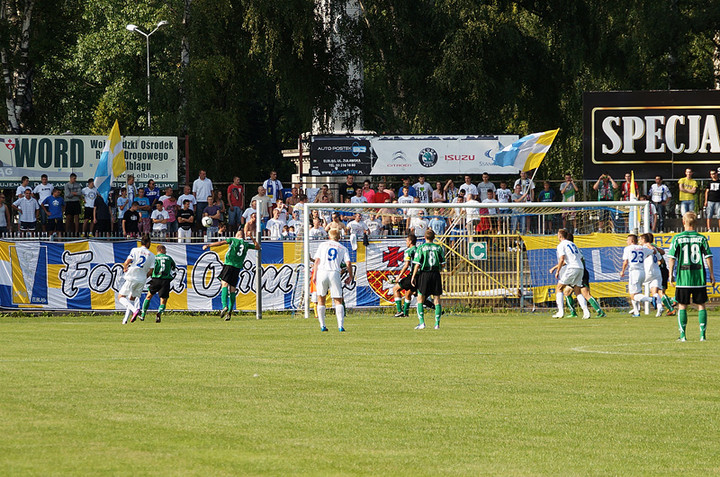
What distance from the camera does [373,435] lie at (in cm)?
884

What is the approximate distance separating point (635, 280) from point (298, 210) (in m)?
9.09

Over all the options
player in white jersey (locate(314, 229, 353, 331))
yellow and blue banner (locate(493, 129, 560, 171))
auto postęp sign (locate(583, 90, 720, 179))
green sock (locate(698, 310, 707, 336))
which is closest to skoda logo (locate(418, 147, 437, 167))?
yellow and blue banner (locate(493, 129, 560, 171))

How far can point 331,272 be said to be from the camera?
2020 cm

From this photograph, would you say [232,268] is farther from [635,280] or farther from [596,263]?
[635,280]

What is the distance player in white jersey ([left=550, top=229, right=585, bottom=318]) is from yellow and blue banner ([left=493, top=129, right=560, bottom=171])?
7683mm

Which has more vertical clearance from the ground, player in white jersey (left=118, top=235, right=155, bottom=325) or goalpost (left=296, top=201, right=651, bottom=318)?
goalpost (left=296, top=201, right=651, bottom=318)

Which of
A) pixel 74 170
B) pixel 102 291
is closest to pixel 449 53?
pixel 74 170

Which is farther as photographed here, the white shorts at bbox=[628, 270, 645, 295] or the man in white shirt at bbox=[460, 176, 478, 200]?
the man in white shirt at bbox=[460, 176, 478, 200]

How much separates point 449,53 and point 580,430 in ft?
92.8

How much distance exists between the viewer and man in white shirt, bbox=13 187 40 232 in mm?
30734

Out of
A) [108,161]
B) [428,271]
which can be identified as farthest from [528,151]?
[108,161]

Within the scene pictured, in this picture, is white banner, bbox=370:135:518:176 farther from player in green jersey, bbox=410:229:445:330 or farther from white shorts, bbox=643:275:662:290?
player in green jersey, bbox=410:229:445:330

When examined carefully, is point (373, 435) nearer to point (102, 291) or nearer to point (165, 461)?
point (165, 461)

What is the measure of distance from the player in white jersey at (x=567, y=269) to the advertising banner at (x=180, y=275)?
4204 millimetres
